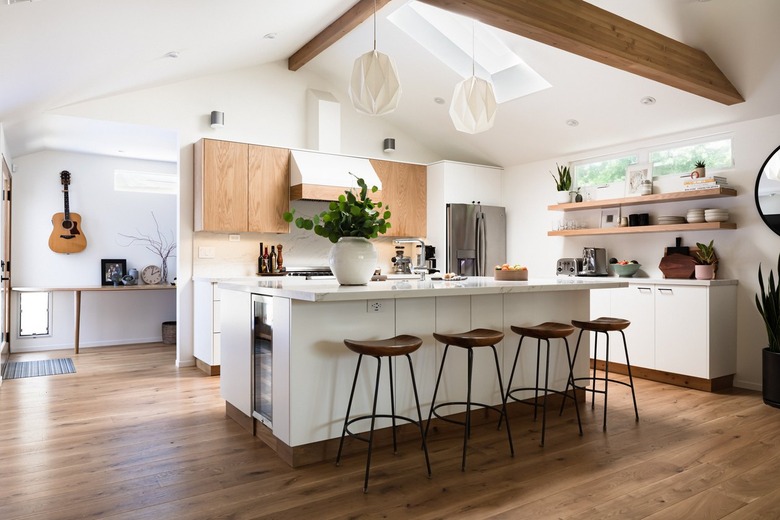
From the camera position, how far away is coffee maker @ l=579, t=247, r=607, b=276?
5645 mm

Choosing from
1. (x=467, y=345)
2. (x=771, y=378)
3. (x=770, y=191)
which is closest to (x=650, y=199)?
(x=770, y=191)

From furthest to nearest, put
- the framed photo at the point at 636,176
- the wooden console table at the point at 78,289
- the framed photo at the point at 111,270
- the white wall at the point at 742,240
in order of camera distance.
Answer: the framed photo at the point at 111,270 < the wooden console table at the point at 78,289 < the framed photo at the point at 636,176 < the white wall at the point at 742,240

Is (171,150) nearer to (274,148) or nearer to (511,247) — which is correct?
(274,148)

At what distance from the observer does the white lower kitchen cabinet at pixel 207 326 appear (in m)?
5.05

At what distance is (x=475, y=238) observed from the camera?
21.7ft

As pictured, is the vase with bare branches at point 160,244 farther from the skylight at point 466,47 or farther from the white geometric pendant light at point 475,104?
the white geometric pendant light at point 475,104

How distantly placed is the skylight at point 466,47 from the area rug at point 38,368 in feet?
15.2

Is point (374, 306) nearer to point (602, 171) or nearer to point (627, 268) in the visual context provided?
point (627, 268)

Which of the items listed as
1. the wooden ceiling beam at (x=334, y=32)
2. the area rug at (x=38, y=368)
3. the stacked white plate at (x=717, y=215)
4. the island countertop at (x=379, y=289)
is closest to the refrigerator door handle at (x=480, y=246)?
the stacked white plate at (x=717, y=215)

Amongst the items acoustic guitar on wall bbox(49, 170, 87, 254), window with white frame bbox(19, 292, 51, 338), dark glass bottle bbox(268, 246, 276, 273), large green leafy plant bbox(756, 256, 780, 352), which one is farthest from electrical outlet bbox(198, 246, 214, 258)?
large green leafy plant bbox(756, 256, 780, 352)

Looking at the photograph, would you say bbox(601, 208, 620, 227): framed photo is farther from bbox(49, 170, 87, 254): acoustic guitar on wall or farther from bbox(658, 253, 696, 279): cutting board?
bbox(49, 170, 87, 254): acoustic guitar on wall

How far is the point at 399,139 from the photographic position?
22.8 ft

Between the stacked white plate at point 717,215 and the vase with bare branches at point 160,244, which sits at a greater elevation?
the stacked white plate at point 717,215

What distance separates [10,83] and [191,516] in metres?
3.18
